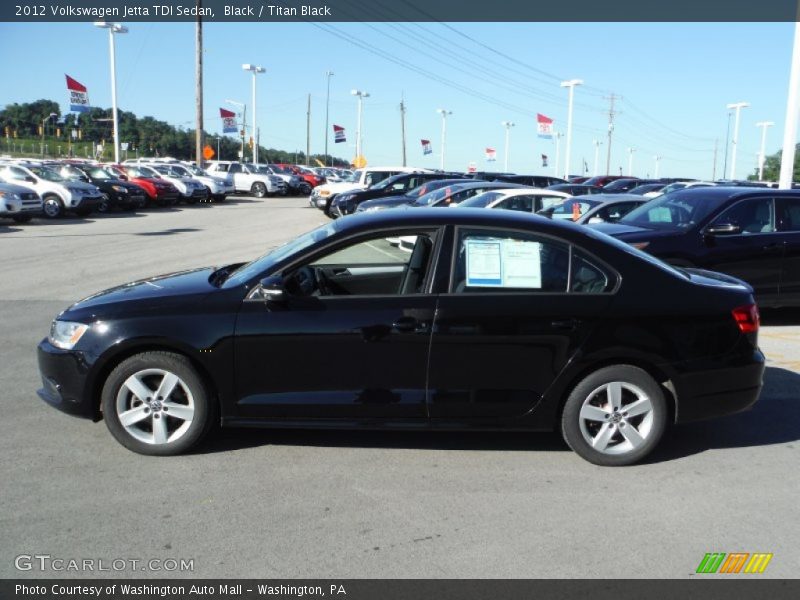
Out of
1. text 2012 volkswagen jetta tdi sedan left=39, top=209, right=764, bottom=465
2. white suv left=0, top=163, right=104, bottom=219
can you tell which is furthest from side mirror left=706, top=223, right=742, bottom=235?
white suv left=0, top=163, right=104, bottom=219

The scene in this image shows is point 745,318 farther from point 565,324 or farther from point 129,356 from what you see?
point 129,356

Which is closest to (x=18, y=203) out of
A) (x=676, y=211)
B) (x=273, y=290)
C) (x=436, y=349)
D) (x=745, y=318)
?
(x=676, y=211)

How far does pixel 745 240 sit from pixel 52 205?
21.0 m

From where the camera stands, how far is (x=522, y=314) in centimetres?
459

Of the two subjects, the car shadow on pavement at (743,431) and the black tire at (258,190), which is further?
the black tire at (258,190)

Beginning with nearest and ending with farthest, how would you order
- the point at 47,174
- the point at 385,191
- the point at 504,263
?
1. the point at 504,263
2. the point at 385,191
3. the point at 47,174

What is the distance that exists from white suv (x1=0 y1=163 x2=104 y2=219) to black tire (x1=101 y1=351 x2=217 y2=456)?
812 inches

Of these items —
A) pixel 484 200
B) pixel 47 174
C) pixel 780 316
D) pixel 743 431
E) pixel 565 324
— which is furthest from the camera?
pixel 47 174

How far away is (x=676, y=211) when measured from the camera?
31.6 feet

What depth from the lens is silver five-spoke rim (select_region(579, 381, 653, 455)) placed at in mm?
4652

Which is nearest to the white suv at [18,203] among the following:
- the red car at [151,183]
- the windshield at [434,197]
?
the red car at [151,183]

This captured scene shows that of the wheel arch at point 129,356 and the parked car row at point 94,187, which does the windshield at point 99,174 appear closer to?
the parked car row at point 94,187

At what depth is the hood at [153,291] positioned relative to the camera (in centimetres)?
472

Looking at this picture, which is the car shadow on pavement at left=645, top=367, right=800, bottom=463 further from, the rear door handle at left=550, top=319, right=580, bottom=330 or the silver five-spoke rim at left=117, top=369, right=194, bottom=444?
the silver five-spoke rim at left=117, top=369, right=194, bottom=444
